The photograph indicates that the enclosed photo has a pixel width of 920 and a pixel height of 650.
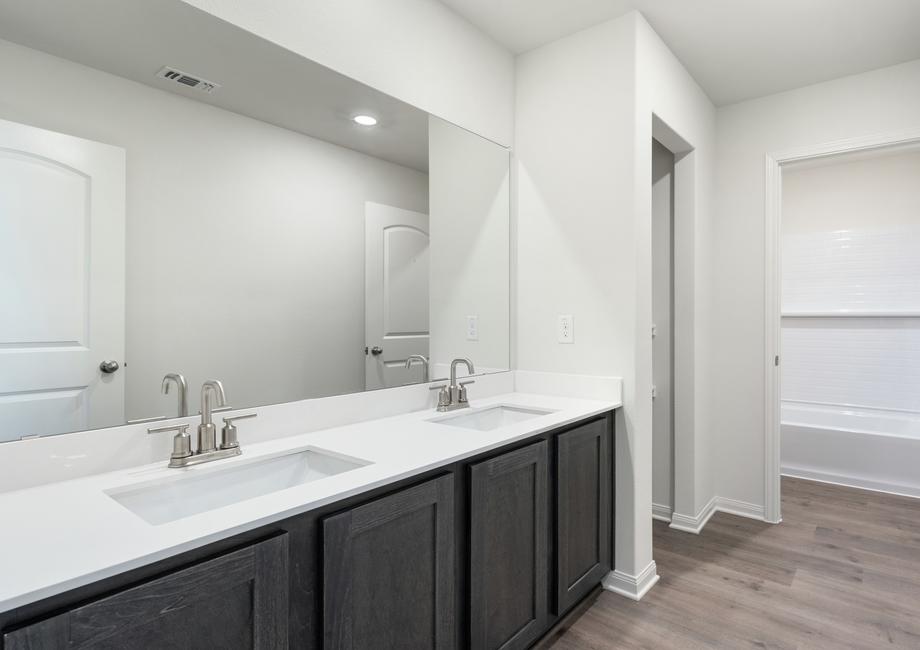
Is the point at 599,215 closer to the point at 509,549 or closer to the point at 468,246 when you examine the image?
the point at 468,246

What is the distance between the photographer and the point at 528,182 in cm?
253

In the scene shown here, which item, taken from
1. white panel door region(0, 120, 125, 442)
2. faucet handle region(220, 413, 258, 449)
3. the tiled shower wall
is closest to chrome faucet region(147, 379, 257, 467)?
faucet handle region(220, 413, 258, 449)

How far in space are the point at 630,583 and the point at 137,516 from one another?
1.93 metres

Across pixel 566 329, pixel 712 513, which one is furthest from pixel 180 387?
pixel 712 513

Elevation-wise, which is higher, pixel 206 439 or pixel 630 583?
pixel 206 439

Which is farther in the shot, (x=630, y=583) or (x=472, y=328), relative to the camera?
(x=472, y=328)

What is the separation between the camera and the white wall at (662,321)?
3039 millimetres

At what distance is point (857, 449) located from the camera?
139 inches

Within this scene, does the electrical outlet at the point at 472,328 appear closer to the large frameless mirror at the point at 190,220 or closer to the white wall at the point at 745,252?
the large frameless mirror at the point at 190,220

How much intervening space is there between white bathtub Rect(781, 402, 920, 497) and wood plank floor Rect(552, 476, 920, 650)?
310mm

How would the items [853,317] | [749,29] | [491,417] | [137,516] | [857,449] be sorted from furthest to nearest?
[853,317] < [857,449] < [749,29] < [491,417] < [137,516]

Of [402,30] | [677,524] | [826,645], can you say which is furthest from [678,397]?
[402,30]

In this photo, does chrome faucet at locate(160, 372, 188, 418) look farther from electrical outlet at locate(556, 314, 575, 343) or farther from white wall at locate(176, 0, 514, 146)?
electrical outlet at locate(556, 314, 575, 343)

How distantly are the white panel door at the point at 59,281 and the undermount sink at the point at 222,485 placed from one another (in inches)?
8.8
